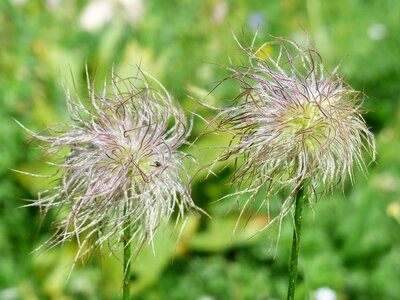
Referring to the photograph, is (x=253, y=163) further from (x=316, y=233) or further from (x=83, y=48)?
(x=83, y=48)

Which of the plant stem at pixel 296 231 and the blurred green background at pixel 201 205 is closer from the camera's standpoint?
the plant stem at pixel 296 231

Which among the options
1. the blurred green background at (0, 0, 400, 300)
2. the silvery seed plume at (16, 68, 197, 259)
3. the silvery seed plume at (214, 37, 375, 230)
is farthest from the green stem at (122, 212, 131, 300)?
the blurred green background at (0, 0, 400, 300)

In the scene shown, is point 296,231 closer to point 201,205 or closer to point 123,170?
point 123,170

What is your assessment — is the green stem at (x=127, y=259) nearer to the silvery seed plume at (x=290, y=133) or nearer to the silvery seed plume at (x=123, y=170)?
the silvery seed plume at (x=123, y=170)

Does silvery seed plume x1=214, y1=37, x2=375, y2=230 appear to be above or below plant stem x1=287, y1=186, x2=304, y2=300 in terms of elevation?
above

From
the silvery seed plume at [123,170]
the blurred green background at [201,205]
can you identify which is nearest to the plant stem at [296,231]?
the silvery seed plume at [123,170]

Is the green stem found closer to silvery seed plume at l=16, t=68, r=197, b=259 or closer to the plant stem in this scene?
silvery seed plume at l=16, t=68, r=197, b=259

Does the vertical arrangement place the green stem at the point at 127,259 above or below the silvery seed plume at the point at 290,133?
below

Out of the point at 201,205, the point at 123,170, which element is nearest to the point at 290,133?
the point at 123,170
